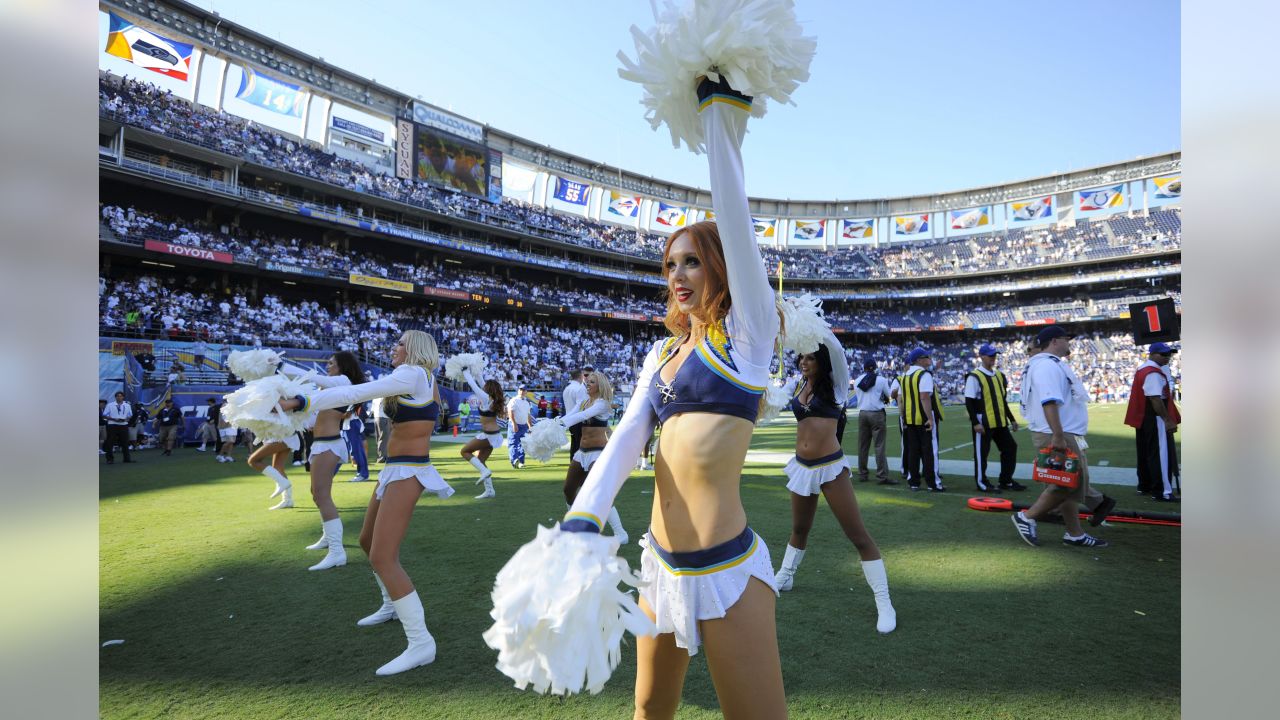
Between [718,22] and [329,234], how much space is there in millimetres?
35831

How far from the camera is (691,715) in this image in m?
3.03

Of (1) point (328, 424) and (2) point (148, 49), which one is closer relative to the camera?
(1) point (328, 424)

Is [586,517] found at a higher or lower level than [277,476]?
higher

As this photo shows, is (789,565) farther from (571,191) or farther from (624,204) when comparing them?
(624,204)

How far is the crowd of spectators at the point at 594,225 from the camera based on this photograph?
26.4m

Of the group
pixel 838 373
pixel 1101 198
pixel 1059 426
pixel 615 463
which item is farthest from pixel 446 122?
pixel 1101 198

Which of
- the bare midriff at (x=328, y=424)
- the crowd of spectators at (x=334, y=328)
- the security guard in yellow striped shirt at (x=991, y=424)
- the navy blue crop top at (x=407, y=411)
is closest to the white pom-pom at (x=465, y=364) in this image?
the bare midriff at (x=328, y=424)

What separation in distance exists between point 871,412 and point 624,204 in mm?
42797

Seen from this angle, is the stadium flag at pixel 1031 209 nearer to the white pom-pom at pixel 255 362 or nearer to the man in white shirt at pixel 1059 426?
the man in white shirt at pixel 1059 426

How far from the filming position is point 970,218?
56.2 metres

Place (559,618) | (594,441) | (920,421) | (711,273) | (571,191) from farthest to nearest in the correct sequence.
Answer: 1. (571,191)
2. (920,421)
3. (594,441)
4. (711,273)
5. (559,618)
